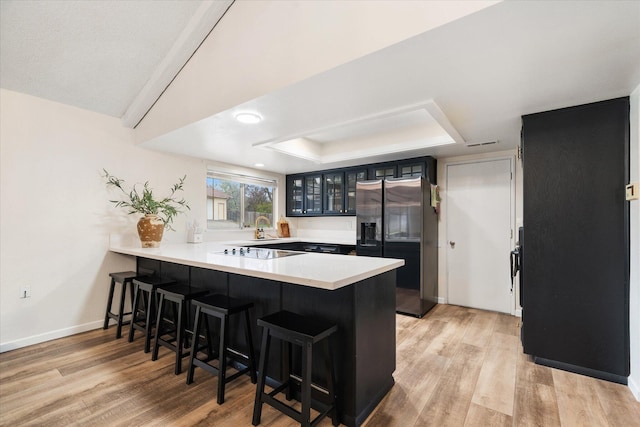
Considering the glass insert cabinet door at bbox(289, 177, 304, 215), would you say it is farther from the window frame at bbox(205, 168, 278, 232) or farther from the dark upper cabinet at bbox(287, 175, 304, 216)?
the window frame at bbox(205, 168, 278, 232)

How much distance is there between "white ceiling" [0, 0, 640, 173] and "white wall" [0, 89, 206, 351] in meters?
0.26

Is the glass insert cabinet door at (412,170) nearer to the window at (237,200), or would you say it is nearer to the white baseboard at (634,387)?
the window at (237,200)

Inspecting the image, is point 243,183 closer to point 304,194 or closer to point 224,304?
point 304,194

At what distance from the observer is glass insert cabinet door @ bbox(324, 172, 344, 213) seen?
4801 millimetres

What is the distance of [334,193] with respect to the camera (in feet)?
16.1

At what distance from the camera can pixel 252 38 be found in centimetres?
218

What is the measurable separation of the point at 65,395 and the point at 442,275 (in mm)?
4084

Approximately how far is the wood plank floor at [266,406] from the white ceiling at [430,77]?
81.1 inches

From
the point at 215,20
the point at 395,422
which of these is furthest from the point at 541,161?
the point at 215,20

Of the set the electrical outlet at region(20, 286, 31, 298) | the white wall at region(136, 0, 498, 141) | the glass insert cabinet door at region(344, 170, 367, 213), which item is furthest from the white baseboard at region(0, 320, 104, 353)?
the glass insert cabinet door at region(344, 170, 367, 213)

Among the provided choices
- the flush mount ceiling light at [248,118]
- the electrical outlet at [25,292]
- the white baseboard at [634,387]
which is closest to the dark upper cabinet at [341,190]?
the flush mount ceiling light at [248,118]

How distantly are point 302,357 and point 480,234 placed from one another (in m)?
3.23

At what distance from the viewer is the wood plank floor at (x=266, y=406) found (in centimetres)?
174

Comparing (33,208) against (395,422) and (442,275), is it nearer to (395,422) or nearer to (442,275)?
(395,422)
